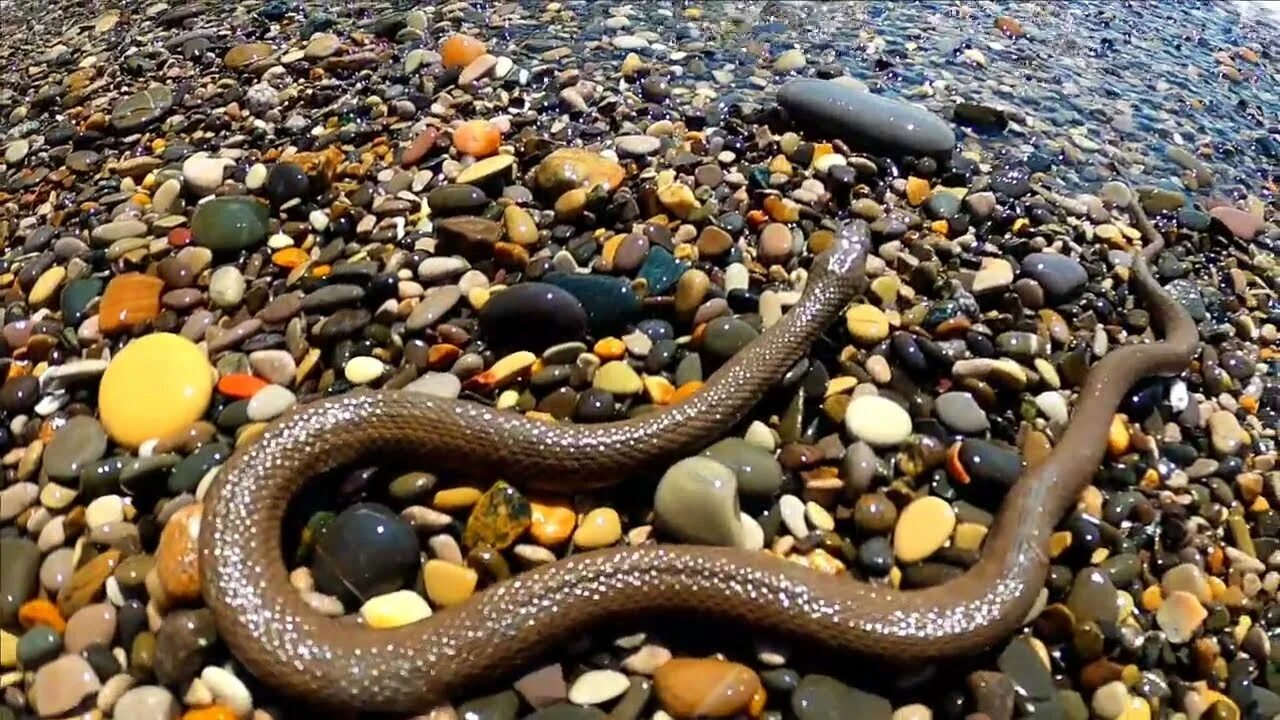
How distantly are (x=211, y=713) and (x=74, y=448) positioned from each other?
5.06 ft

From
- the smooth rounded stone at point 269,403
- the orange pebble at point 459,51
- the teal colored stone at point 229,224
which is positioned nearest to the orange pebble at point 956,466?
the smooth rounded stone at point 269,403

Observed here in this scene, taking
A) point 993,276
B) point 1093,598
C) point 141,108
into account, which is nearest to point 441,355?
point 993,276

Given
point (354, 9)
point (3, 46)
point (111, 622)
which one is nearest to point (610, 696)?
point (111, 622)

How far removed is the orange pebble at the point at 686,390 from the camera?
15.2 ft

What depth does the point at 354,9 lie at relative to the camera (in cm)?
773

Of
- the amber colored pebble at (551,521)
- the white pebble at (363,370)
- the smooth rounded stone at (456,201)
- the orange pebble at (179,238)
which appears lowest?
the amber colored pebble at (551,521)

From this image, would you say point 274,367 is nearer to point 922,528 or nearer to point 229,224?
point 229,224

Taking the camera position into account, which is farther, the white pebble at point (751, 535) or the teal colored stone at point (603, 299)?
the teal colored stone at point (603, 299)

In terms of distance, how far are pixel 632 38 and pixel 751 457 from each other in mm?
4219

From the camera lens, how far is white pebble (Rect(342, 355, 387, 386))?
475 centimetres

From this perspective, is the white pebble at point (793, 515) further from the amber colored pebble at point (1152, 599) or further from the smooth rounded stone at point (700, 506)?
the amber colored pebble at point (1152, 599)

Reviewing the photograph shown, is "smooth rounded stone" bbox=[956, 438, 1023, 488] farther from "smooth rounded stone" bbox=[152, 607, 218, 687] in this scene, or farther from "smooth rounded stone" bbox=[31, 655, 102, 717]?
"smooth rounded stone" bbox=[31, 655, 102, 717]

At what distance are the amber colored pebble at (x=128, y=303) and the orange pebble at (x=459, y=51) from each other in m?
2.70

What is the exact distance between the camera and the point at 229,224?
212 inches
